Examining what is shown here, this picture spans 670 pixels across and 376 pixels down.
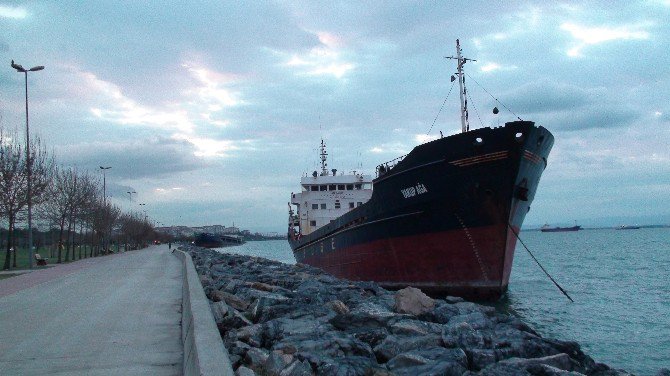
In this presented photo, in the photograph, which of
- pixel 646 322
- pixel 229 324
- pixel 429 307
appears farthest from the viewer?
pixel 646 322

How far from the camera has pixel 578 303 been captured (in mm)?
18062

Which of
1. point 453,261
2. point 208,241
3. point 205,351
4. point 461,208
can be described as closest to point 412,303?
point 205,351

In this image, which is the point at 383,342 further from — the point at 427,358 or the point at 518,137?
the point at 518,137

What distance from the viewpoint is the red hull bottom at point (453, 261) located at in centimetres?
1648

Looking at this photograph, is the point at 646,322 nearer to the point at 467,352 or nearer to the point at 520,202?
the point at 520,202

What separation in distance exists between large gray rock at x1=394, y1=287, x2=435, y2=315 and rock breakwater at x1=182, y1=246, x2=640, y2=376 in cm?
2

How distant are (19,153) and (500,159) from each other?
22.4m

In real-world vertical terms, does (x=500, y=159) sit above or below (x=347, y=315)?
above

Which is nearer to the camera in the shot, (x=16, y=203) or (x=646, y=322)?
(x=646, y=322)

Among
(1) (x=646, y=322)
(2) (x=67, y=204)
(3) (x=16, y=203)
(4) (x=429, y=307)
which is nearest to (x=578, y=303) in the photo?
(1) (x=646, y=322)

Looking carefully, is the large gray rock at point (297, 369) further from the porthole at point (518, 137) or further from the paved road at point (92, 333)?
the porthole at point (518, 137)

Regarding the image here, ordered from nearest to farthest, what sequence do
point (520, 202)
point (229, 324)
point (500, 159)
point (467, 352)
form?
point (467, 352)
point (229, 324)
point (500, 159)
point (520, 202)

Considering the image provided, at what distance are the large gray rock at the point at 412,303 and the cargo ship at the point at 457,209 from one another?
24.8ft

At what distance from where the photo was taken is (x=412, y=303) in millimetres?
9047
